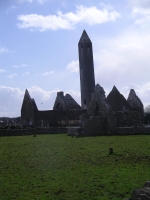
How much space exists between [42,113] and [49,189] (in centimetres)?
5105

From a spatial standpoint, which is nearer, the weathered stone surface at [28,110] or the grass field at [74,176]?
the grass field at [74,176]

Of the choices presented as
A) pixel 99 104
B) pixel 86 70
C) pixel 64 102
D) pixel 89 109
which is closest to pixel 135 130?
pixel 99 104

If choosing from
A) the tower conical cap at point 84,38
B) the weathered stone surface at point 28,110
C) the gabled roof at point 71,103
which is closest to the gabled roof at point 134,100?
the gabled roof at point 71,103

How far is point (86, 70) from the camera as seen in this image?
68.3 meters

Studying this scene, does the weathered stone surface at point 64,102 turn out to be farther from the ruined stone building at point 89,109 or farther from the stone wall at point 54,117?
the stone wall at point 54,117

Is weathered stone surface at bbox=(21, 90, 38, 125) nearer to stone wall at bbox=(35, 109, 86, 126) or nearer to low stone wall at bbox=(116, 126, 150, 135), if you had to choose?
stone wall at bbox=(35, 109, 86, 126)

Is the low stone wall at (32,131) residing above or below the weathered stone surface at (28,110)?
below

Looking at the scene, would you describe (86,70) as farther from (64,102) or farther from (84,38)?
(64,102)

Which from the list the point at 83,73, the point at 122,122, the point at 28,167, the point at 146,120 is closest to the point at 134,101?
the point at 146,120

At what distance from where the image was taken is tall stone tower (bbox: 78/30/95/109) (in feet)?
224

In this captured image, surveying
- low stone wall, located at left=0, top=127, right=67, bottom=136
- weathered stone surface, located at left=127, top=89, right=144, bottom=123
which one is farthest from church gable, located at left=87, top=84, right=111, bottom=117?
weathered stone surface, located at left=127, top=89, right=144, bottom=123

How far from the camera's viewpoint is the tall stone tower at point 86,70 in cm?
6819

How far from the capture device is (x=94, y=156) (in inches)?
654

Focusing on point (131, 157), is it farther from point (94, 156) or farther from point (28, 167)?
point (28, 167)
